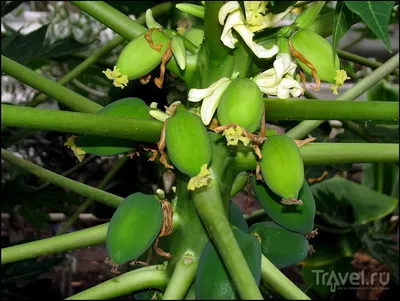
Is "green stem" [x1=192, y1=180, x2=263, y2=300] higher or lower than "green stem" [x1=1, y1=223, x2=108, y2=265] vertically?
higher

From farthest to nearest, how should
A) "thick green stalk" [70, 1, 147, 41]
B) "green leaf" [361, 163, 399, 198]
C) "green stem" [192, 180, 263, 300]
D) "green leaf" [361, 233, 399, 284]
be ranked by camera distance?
1. "green leaf" [361, 163, 399, 198]
2. "green leaf" [361, 233, 399, 284]
3. "thick green stalk" [70, 1, 147, 41]
4. "green stem" [192, 180, 263, 300]

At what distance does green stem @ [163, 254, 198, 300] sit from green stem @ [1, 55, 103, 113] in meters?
0.22

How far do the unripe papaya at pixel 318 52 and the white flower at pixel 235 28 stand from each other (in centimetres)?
3

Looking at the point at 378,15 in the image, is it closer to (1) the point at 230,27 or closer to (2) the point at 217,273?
(1) the point at 230,27

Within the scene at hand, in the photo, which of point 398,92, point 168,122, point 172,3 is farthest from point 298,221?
point 398,92

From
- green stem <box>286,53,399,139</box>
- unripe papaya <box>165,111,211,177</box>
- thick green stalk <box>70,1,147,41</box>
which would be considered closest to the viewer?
unripe papaya <box>165,111,211,177</box>

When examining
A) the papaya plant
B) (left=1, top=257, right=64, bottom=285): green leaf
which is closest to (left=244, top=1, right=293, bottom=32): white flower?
the papaya plant

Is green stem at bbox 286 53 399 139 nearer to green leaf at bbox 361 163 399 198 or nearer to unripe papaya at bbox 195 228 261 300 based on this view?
unripe papaya at bbox 195 228 261 300

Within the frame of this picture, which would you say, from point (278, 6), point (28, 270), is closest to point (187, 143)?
point (278, 6)

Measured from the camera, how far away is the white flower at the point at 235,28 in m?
0.66

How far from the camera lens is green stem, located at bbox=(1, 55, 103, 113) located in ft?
2.31

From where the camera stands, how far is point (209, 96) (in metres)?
0.72

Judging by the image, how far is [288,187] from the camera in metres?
0.69

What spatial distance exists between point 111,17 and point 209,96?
0.17 m
